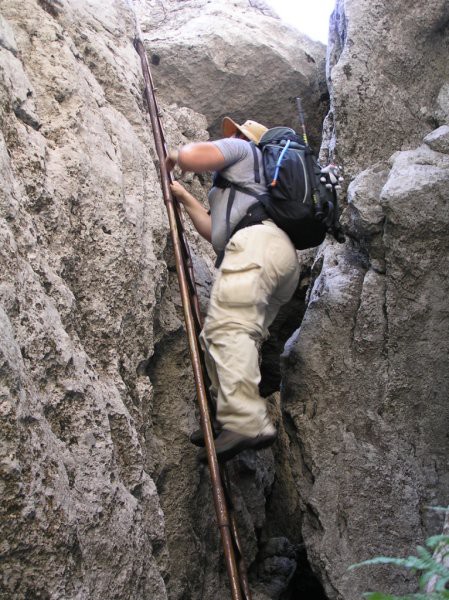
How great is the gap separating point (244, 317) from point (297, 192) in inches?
43.7

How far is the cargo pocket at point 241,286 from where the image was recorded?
504cm

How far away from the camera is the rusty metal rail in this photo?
4660mm

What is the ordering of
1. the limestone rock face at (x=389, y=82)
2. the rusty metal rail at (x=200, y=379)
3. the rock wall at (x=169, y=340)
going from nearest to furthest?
1. the rock wall at (x=169, y=340)
2. the rusty metal rail at (x=200, y=379)
3. the limestone rock face at (x=389, y=82)

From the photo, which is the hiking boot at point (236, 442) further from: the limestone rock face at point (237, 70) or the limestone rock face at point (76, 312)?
the limestone rock face at point (237, 70)

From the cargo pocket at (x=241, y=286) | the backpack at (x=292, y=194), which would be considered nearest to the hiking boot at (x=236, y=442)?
the cargo pocket at (x=241, y=286)

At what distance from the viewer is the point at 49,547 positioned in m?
3.07

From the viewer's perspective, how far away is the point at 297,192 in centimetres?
530

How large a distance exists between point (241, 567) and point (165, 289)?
249cm

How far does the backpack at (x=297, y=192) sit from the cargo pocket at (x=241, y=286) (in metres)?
0.52

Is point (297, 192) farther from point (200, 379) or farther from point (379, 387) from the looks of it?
point (379, 387)

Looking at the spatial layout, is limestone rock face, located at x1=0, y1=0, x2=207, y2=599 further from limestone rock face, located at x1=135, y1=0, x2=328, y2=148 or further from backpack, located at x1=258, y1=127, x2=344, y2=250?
limestone rock face, located at x1=135, y1=0, x2=328, y2=148

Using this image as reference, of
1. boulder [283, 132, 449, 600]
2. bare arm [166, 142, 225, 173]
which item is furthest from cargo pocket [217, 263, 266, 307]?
boulder [283, 132, 449, 600]

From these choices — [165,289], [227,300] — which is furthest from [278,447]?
[227,300]

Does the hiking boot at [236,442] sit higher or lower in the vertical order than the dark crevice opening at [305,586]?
higher
